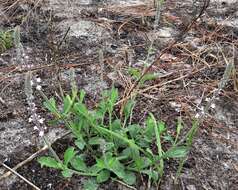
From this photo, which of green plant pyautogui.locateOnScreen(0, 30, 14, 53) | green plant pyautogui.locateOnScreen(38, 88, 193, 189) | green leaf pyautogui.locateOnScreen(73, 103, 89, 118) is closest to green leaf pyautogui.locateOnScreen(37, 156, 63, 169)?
green plant pyautogui.locateOnScreen(38, 88, 193, 189)

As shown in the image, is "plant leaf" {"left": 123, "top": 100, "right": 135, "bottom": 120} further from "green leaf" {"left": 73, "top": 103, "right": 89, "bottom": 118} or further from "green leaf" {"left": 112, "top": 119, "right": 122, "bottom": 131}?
"green leaf" {"left": 73, "top": 103, "right": 89, "bottom": 118}

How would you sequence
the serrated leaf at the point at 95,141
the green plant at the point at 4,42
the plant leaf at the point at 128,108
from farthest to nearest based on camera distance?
the green plant at the point at 4,42 → the plant leaf at the point at 128,108 → the serrated leaf at the point at 95,141

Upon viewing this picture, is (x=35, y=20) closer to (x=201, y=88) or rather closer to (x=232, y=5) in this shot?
(x=201, y=88)

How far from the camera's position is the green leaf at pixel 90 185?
1740mm

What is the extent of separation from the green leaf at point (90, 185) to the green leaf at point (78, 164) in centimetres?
5

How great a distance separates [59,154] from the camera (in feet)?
6.28

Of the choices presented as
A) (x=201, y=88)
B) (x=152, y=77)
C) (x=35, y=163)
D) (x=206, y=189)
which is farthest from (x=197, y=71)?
(x=35, y=163)

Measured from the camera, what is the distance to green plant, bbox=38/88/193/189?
1.75 metres

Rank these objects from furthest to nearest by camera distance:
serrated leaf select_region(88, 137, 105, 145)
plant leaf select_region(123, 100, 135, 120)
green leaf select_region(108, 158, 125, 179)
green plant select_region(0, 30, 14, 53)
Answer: green plant select_region(0, 30, 14, 53) < plant leaf select_region(123, 100, 135, 120) < serrated leaf select_region(88, 137, 105, 145) < green leaf select_region(108, 158, 125, 179)

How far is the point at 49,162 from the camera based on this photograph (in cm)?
175

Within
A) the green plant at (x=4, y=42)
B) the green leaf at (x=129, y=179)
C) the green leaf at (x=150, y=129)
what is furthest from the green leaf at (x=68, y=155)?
the green plant at (x=4, y=42)

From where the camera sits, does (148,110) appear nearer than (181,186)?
No

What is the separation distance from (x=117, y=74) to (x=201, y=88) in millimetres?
462

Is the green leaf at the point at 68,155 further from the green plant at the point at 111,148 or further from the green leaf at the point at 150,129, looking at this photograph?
the green leaf at the point at 150,129
